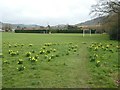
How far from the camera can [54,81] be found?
8508 millimetres

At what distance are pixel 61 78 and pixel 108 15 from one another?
38255 mm

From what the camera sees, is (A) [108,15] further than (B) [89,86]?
Yes

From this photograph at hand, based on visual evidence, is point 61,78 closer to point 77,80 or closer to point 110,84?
point 77,80

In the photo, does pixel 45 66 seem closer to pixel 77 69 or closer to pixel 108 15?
pixel 77 69

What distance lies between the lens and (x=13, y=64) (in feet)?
37.3

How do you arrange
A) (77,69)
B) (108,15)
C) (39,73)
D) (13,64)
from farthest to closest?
(108,15) → (13,64) → (77,69) → (39,73)

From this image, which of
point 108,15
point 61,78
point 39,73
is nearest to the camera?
point 61,78

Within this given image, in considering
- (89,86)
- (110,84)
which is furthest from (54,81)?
(110,84)

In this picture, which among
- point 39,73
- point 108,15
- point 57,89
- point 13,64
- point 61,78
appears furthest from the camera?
point 108,15

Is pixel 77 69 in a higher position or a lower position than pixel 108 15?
lower

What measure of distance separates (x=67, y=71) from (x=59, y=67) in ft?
3.03

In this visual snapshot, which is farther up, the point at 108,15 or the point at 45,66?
the point at 108,15

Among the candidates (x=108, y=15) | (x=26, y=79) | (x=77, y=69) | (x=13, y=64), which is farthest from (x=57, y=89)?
(x=108, y=15)

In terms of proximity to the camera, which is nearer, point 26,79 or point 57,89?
point 57,89
